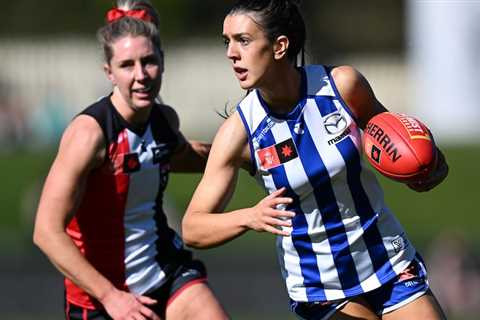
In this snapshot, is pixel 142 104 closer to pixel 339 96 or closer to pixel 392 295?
pixel 339 96

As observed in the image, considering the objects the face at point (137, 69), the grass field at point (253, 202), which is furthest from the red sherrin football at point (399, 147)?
the grass field at point (253, 202)

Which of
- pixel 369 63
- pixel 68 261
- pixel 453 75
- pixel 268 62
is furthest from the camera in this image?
pixel 369 63

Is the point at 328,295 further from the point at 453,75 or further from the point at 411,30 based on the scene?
the point at 411,30

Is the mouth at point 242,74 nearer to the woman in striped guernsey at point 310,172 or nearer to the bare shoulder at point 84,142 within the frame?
the woman in striped guernsey at point 310,172

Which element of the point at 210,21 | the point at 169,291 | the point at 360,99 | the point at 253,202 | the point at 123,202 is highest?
the point at 360,99

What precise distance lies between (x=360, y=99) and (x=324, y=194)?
44cm

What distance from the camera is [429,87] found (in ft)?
74.2

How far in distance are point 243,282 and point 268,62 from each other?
928 centimetres

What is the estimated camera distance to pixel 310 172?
18.3 feet

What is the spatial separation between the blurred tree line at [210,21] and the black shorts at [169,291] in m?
18.9

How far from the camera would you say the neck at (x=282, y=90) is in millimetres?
5578

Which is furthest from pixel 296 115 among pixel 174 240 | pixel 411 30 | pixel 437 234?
pixel 411 30

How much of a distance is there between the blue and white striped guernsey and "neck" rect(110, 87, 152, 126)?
2.60ft

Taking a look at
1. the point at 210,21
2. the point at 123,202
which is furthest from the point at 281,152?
the point at 210,21
